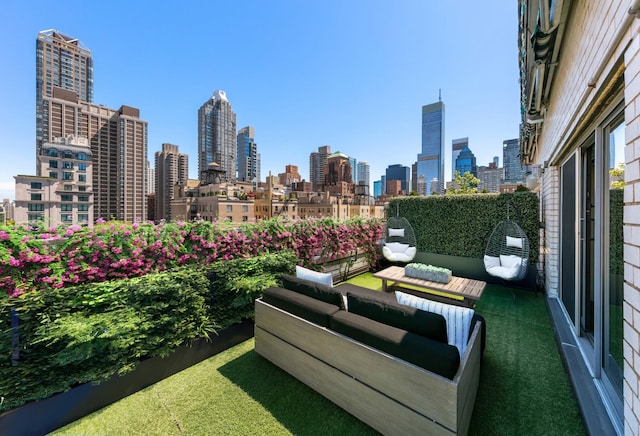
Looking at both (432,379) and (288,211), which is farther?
(288,211)

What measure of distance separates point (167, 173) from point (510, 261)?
8139cm

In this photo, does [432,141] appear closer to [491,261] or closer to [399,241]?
[399,241]

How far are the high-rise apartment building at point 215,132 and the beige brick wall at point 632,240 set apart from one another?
82.6m

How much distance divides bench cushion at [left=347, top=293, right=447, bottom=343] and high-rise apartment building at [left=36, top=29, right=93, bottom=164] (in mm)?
78802

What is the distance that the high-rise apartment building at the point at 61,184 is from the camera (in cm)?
3309

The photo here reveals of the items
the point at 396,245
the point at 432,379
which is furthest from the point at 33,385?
the point at 396,245

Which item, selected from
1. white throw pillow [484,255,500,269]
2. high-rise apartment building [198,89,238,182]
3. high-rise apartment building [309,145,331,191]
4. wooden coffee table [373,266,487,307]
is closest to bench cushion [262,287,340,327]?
wooden coffee table [373,266,487,307]

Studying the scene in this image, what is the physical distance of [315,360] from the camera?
2143mm

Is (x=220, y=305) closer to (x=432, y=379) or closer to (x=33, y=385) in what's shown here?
(x=33, y=385)

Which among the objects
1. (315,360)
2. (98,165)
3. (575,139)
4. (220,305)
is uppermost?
(98,165)

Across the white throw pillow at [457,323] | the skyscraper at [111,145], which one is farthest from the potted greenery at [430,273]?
the skyscraper at [111,145]

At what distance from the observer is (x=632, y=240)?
112cm

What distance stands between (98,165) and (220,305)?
72.1m

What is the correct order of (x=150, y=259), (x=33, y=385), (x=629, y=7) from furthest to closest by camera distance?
(x=150, y=259) < (x=33, y=385) < (x=629, y=7)
